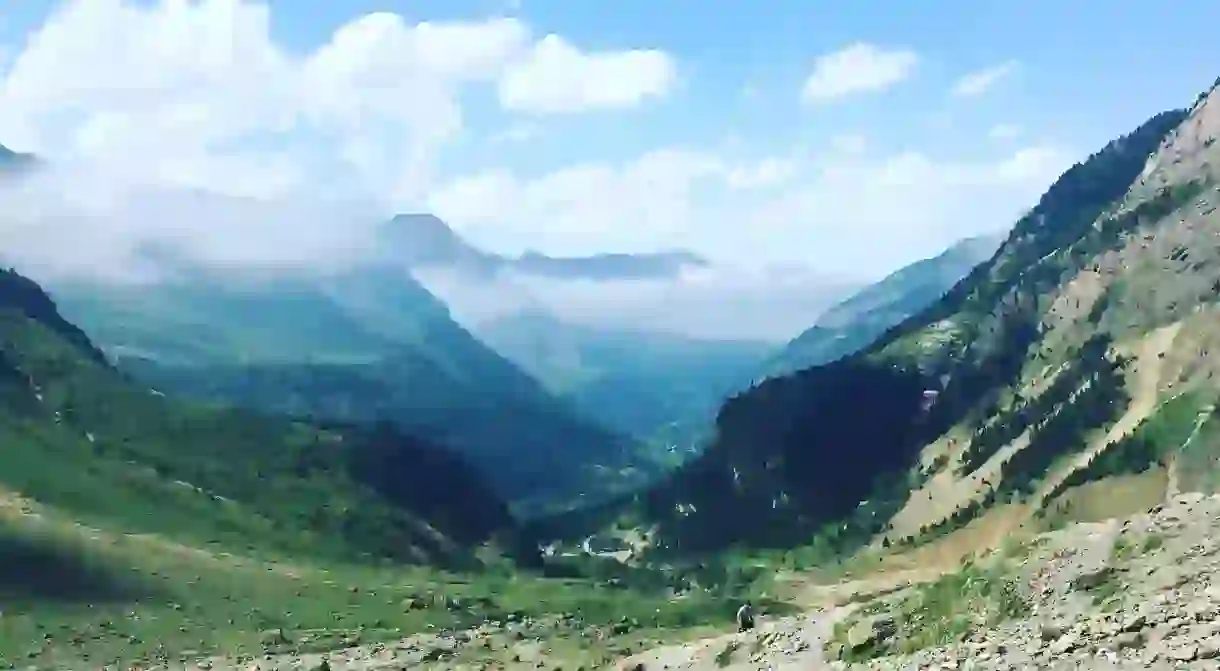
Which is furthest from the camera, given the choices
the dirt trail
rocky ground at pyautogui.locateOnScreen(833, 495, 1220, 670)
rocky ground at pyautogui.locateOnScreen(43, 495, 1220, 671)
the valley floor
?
the dirt trail

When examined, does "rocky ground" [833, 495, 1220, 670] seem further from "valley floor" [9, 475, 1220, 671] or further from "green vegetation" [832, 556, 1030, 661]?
"green vegetation" [832, 556, 1030, 661]

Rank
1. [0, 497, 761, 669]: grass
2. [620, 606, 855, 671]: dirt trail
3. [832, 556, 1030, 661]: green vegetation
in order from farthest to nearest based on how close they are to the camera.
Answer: [0, 497, 761, 669]: grass → [620, 606, 855, 671]: dirt trail → [832, 556, 1030, 661]: green vegetation

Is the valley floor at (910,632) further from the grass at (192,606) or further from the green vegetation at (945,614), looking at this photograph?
the grass at (192,606)

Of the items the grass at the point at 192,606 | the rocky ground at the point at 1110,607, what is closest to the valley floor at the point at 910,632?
the rocky ground at the point at 1110,607

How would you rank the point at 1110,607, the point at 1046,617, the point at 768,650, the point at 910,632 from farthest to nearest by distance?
the point at 768,650 < the point at 910,632 < the point at 1046,617 < the point at 1110,607

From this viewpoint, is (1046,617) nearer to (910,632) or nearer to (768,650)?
(910,632)

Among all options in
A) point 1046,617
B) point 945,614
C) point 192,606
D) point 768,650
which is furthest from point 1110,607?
point 192,606

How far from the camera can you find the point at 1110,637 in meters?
33.4

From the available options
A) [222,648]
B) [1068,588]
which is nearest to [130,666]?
[222,648]

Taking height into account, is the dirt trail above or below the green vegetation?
below

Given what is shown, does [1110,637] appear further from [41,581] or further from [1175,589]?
[41,581]

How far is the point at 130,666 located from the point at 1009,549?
73.4 meters

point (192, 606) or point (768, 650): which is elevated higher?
point (192, 606)

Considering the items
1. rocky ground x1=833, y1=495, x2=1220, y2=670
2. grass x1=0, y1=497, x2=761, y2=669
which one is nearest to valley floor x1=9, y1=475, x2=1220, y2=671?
rocky ground x1=833, y1=495, x2=1220, y2=670
